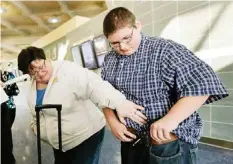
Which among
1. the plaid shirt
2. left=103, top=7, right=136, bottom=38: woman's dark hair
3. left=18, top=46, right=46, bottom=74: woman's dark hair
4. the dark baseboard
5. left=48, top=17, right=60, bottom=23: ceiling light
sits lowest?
the dark baseboard

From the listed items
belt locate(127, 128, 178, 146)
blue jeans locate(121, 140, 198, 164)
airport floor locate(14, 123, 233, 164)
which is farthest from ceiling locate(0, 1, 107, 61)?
blue jeans locate(121, 140, 198, 164)

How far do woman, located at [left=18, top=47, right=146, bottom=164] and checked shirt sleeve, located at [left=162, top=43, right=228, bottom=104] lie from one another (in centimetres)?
66

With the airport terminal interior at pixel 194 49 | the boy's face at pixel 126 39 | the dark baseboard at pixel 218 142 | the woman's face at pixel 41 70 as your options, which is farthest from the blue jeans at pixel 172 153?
the dark baseboard at pixel 218 142

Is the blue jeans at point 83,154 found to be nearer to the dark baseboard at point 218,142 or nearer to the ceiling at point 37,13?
the dark baseboard at point 218,142

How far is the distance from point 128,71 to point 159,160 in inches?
14.2

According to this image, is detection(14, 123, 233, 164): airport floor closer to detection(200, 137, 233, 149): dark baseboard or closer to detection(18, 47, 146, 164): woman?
detection(200, 137, 233, 149): dark baseboard

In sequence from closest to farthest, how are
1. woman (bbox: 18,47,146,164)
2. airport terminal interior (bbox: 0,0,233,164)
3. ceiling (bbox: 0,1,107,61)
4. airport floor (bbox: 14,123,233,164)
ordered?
1. woman (bbox: 18,47,146,164)
2. airport floor (bbox: 14,123,233,164)
3. airport terminal interior (bbox: 0,0,233,164)
4. ceiling (bbox: 0,1,107,61)

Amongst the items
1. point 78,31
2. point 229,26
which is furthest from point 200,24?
point 78,31

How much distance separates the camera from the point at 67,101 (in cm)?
152

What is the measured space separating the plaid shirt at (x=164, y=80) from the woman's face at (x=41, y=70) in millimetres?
741

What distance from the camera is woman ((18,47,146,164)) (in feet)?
4.97

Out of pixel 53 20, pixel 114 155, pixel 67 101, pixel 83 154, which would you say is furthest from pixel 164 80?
pixel 53 20

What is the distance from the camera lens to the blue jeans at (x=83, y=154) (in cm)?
159

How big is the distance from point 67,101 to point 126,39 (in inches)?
30.1
